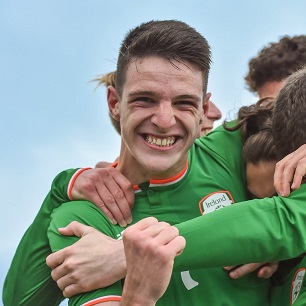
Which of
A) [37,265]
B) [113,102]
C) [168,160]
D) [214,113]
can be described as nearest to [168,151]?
[168,160]

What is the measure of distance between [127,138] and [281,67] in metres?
3.50

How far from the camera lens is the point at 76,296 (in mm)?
2941

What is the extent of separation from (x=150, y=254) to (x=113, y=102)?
1275 millimetres

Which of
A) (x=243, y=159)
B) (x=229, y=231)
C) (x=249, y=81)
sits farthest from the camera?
(x=249, y=81)

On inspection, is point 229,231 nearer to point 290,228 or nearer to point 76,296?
point 290,228

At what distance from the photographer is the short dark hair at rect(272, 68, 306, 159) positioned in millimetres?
2984

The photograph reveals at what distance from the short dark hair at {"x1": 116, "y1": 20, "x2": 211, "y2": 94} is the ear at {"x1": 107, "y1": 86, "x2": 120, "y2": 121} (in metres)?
0.07

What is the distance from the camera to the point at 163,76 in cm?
314

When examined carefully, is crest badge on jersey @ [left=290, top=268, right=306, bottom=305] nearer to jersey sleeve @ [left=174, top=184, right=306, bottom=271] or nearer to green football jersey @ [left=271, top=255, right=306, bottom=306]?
green football jersey @ [left=271, top=255, right=306, bottom=306]

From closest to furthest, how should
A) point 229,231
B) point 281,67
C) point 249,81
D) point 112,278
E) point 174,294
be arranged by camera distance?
1. point 229,231
2. point 112,278
3. point 174,294
4. point 281,67
5. point 249,81

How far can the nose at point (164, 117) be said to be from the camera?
122 inches

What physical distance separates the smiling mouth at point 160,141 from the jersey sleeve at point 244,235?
0.62m

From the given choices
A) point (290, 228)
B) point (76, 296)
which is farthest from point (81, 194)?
point (290, 228)

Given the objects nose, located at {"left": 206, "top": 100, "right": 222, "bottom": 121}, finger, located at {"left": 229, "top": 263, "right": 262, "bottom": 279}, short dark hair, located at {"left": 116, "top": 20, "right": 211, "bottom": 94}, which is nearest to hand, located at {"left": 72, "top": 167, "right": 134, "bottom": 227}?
short dark hair, located at {"left": 116, "top": 20, "right": 211, "bottom": 94}
